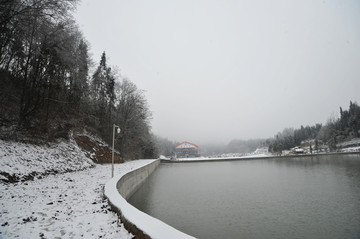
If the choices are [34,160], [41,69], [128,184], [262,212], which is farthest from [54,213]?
[41,69]

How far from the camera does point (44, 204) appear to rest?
5.85 metres

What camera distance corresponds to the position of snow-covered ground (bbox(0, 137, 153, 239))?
4.27 meters

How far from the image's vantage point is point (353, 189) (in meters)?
13.8

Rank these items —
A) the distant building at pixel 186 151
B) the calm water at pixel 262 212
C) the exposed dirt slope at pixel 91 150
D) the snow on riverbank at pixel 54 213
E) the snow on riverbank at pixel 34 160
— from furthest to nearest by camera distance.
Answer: the distant building at pixel 186 151 < the exposed dirt slope at pixel 91 150 < the snow on riverbank at pixel 34 160 < the calm water at pixel 262 212 < the snow on riverbank at pixel 54 213

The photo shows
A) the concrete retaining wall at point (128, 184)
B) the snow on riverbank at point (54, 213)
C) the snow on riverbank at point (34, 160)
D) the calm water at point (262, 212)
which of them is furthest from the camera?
the concrete retaining wall at point (128, 184)

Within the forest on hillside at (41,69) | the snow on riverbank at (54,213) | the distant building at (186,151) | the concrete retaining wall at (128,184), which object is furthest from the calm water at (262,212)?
the distant building at (186,151)

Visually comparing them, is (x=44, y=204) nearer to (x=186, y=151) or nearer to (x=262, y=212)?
(x=262, y=212)

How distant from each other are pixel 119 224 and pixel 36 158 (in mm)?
8826

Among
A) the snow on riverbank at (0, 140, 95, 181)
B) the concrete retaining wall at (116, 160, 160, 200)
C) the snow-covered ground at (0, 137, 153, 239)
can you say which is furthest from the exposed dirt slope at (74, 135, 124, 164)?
the snow-covered ground at (0, 137, 153, 239)

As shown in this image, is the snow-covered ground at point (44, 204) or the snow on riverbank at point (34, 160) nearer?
the snow-covered ground at point (44, 204)

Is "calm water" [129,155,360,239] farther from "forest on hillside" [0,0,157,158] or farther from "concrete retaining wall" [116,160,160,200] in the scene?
"forest on hillside" [0,0,157,158]

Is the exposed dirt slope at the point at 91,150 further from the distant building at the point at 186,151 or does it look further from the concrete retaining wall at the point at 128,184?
the distant building at the point at 186,151

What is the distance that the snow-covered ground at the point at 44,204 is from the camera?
14.0 feet

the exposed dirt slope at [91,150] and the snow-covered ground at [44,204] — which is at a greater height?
the exposed dirt slope at [91,150]
